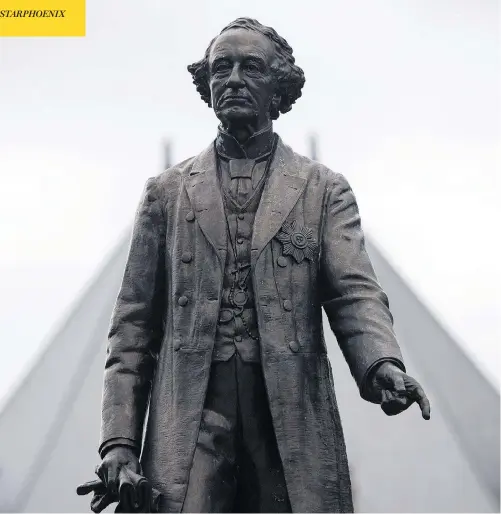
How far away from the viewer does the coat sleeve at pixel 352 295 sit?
8.81 metres

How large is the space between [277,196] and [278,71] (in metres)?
0.77

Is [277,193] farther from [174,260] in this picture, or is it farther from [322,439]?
[322,439]

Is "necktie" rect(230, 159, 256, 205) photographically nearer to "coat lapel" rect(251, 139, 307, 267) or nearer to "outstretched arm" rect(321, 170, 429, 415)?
"coat lapel" rect(251, 139, 307, 267)

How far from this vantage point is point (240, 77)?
9297 millimetres

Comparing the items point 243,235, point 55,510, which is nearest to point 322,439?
point 243,235

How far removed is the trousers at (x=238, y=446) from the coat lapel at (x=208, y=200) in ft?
2.11

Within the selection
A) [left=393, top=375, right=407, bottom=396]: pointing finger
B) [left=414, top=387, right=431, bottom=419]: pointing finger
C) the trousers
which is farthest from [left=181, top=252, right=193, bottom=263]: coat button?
[left=414, top=387, right=431, bottom=419]: pointing finger

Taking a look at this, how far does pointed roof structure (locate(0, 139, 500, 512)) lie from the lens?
80.8 feet

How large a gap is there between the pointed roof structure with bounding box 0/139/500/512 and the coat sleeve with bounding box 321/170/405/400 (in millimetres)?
14751

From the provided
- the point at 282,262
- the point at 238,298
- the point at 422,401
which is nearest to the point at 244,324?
the point at 238,298

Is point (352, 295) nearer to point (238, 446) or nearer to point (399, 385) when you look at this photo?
point (399, 385)

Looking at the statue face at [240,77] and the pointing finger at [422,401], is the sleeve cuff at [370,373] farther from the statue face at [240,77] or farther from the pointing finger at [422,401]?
the statue face at [240,77]

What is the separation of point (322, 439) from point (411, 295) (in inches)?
918

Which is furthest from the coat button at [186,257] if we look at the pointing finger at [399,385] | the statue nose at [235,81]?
the pointing finger at [399,385]
